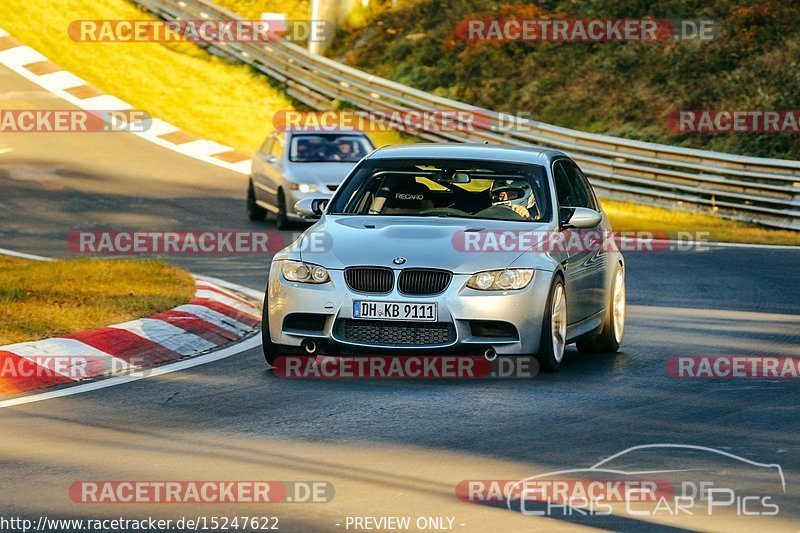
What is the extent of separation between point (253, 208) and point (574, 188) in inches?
470

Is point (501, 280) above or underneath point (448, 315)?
above

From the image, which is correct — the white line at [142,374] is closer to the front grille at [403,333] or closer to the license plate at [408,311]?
the front grille at [403,333]

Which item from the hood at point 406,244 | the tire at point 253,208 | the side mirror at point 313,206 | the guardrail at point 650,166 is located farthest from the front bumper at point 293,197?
Answer: the hood at point 406,244

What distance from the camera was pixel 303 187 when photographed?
22391mm

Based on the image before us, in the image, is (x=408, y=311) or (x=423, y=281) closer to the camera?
(x=408, y=311)

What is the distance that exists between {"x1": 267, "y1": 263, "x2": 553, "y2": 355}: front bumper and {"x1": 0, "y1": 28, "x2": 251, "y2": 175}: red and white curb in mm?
19411

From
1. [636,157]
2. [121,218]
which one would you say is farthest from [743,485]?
[636,157]

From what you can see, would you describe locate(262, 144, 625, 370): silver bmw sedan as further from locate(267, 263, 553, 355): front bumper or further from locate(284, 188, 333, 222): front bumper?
locate(284, 188, 333, 222): front bumper

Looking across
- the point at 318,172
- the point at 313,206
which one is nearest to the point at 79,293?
the point at 313,206

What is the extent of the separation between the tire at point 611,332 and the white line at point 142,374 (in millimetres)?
2535

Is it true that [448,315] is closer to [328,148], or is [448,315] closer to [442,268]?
[442,268]

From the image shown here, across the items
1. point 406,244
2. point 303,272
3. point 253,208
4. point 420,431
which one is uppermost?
point 406,244

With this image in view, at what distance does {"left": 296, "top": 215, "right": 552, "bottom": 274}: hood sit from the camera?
10.5 meters

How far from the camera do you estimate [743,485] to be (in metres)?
7.31
